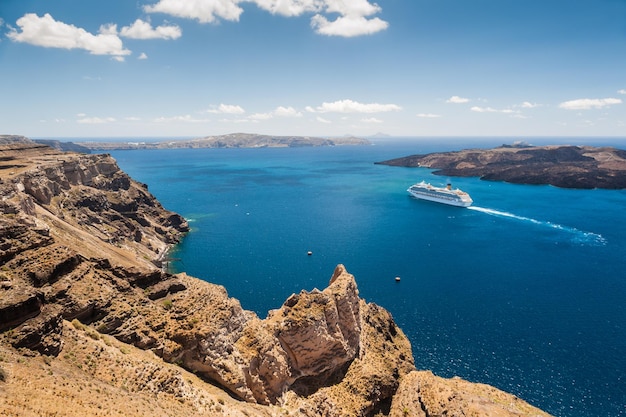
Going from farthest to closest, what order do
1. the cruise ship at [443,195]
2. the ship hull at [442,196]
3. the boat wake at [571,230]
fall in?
the cruise ship at [443,195] < the ship hull at [442,196] < the boat wake at [571,230]

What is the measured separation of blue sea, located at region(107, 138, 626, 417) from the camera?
5500 cm

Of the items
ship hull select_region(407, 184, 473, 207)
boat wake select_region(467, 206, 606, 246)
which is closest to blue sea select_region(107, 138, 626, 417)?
boat wake select_region(467, 206, 606, 246)

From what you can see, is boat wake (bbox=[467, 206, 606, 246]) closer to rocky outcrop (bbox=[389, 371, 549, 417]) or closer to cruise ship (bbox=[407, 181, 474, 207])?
cruise ship (bbox=[407, 181, 474, 207])

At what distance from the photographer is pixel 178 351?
30.0 m

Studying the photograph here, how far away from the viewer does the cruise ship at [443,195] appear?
16800 centimetres

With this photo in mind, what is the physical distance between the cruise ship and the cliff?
133m

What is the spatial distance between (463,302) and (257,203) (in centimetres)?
11428

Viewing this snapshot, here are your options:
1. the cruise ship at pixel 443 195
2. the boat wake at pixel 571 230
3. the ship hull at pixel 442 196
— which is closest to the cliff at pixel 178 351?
the boat wake at pixel 571 230

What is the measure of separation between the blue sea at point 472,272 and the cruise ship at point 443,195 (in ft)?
17.7

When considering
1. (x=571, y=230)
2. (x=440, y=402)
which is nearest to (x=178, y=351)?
(x=440, y=402)

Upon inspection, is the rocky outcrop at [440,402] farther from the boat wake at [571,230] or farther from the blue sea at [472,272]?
the boat wake at [571,230]

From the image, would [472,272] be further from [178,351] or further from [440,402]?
[178,351]

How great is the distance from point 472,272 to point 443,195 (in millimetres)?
91669

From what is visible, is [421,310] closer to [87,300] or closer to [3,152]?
[87,300]
